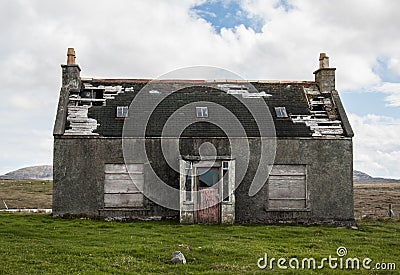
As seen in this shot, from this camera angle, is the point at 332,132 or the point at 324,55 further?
the point at 324,55

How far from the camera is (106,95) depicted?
29.2 m

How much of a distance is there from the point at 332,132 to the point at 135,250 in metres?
15.8

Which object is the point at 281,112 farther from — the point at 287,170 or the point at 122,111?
the point at 122,111

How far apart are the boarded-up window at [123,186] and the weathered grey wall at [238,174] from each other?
0.31 m

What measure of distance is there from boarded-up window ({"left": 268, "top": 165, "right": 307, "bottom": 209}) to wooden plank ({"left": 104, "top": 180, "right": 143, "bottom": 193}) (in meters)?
7.06

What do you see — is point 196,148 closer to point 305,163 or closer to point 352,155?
point 305,163

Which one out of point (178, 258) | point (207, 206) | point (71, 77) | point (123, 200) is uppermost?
point (71, 77)

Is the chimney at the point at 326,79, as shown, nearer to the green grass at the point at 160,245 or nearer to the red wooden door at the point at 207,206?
the green grass at the point at 160,245

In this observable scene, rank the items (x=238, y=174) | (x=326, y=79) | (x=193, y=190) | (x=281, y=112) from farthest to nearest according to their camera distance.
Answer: (x=326, y=79)
(x=281, y=112)
(x=238, y=174)
(x=193, y=190)

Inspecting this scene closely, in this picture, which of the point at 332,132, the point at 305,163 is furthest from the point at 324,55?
the point at 305,163

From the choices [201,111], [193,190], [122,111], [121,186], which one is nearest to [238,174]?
[193,190]

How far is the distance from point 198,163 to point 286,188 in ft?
16.7

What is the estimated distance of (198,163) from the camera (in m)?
25.4

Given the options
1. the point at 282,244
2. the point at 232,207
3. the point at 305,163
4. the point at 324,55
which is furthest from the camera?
the point at 324,55
